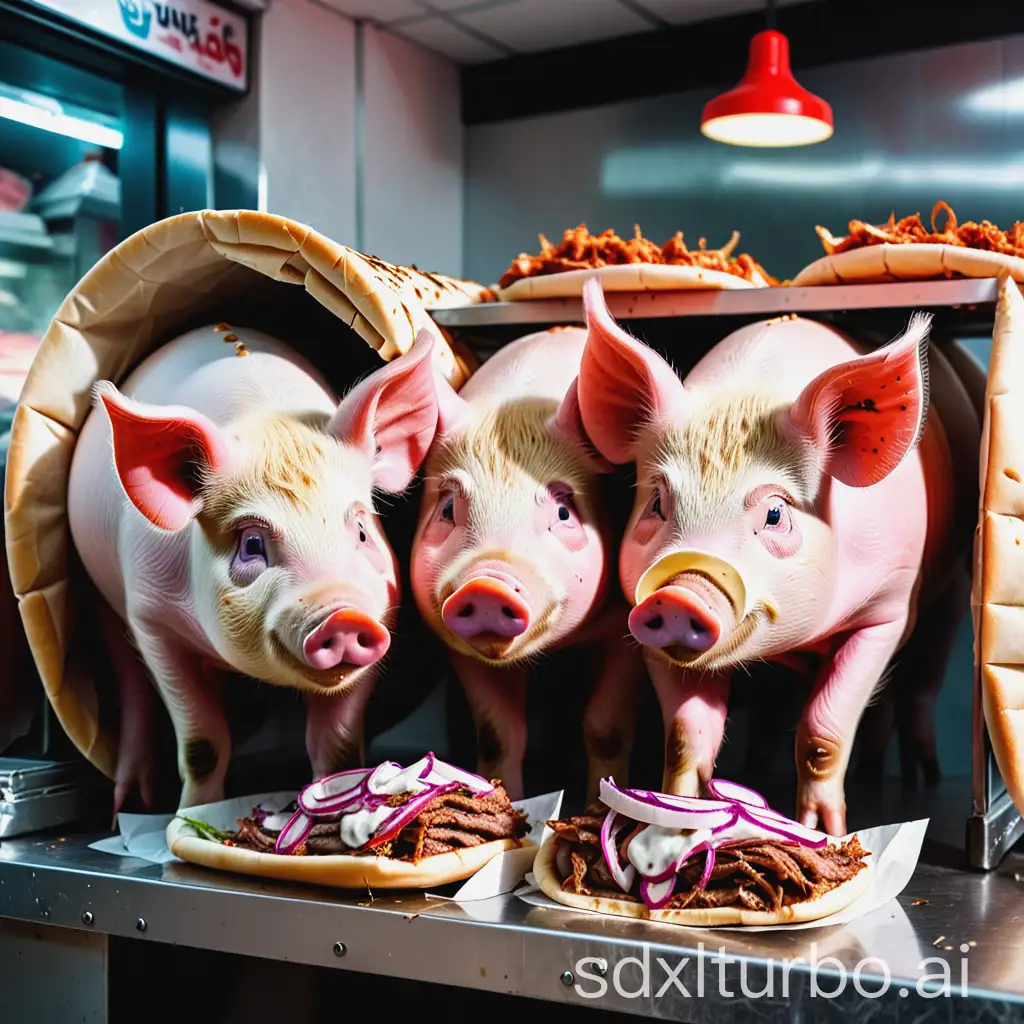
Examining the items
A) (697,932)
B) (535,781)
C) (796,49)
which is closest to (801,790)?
(697,932)

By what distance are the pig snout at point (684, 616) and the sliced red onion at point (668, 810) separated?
0.69 ft

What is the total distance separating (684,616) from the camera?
181 centimetres

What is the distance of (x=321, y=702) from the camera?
7.58 ft

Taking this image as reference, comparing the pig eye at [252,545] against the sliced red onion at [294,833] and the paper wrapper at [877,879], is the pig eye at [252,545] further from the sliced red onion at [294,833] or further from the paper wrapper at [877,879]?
the paper wrapper at [877,879]

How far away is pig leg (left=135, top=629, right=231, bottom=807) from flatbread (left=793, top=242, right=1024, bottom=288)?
49.2 inches

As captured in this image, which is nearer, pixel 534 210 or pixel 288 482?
pixel 288 482

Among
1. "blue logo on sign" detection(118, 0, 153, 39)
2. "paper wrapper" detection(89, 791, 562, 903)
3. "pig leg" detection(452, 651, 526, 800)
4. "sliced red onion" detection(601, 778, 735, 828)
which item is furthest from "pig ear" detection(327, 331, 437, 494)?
"blue logo on sign" detection(118, 0, 153, 39)

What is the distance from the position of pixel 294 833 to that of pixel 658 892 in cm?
56

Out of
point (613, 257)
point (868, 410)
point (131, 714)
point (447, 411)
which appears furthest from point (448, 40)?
point (868, 410)

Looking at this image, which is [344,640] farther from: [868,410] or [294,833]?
[868,410]

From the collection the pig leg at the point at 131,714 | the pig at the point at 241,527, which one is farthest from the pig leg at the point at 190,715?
the pig leg at the point at 131,714

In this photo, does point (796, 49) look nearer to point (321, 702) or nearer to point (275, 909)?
point (321, 702)

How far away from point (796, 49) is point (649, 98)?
20.8 inches

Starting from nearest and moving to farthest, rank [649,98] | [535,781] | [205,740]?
[205,740] → [535,781] → [649,98]
